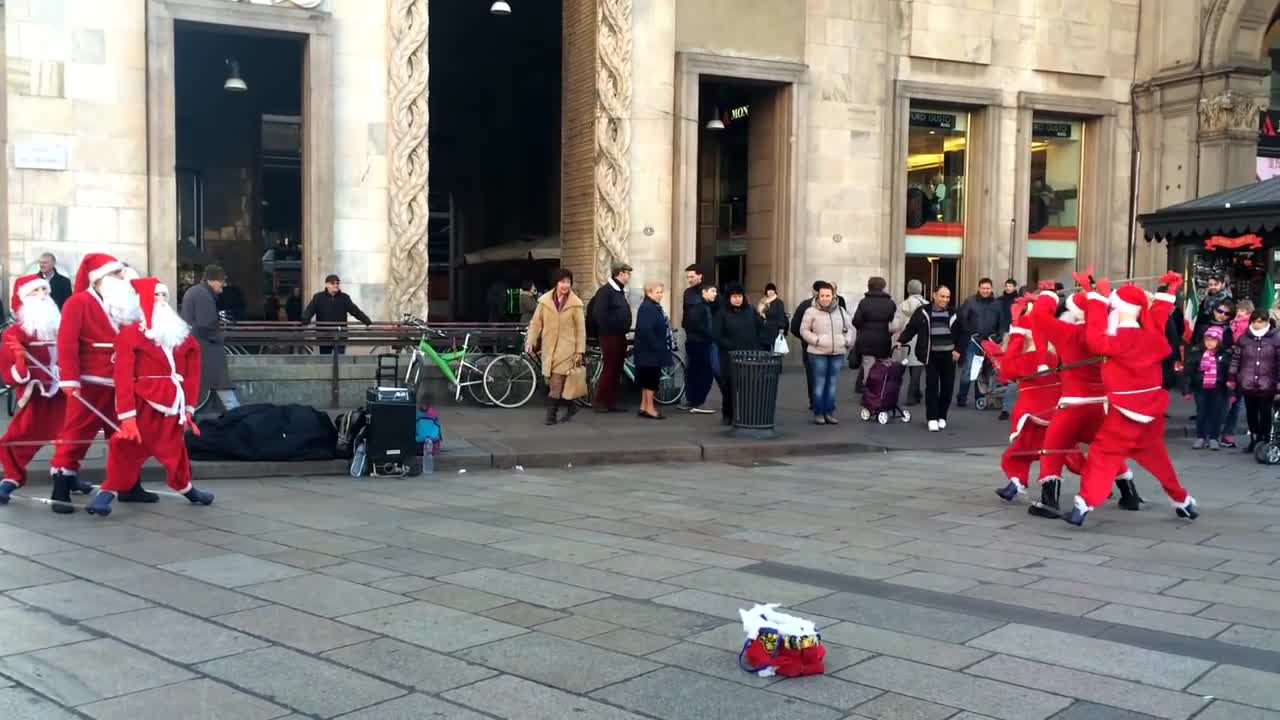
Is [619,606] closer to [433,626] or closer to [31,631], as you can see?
[433,626]

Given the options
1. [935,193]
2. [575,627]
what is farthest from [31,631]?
[935,193]

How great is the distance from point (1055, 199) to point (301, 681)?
2284 centimetres

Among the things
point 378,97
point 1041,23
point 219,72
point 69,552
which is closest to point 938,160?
point 1041,23

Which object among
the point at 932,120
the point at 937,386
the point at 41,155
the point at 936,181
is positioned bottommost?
the point at 937,386

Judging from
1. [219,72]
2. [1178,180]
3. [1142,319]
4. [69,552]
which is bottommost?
[69,552]

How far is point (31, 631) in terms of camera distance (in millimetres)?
5367

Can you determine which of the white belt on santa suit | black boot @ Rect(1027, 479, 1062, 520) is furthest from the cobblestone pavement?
the white belt on santa suit

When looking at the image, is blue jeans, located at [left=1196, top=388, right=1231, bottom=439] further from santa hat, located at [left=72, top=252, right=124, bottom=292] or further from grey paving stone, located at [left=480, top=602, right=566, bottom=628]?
santa hat, located at [left=72, top=252, right=124, bottom=292]

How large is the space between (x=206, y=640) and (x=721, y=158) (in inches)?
829

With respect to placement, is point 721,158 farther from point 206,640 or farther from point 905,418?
point 206,640

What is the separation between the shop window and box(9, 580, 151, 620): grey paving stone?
1926 centimetres

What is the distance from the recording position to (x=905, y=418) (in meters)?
15.2

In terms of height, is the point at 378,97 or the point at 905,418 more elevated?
the point at 378,97

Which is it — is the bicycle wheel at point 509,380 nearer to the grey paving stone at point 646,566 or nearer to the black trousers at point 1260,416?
the grey paving stone at point 646,566
